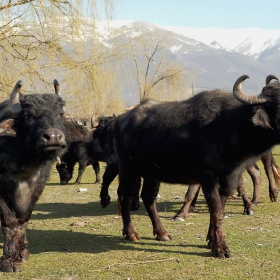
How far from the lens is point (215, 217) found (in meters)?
5.62

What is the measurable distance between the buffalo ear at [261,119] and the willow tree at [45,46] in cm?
643

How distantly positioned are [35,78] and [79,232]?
5.58 metres

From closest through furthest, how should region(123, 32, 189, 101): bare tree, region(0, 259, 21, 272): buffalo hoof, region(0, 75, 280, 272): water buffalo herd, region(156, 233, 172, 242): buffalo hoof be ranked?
region(0, 259, 21, 272): buffalo hoof, region(0, 75, 280, 272): water buffalo herd, region(156, 233, 172, 242): buffalo hoof, region(123, 32, 189, 101): bare tree

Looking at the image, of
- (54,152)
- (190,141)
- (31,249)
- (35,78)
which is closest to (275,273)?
(190,141)

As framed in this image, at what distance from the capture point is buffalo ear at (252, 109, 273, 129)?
548cm

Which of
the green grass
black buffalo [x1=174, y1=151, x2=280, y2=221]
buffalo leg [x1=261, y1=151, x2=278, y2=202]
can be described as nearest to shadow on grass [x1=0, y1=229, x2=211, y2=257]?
the green grass

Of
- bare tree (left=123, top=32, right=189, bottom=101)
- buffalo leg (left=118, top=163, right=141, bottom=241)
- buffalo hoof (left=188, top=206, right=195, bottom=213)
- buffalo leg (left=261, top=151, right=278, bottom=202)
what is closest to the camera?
buffalo leg (left=118, top=163, right=141, bottom=241)

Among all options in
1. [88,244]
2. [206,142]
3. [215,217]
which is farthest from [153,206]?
[206,142]

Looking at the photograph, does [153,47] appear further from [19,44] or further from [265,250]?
[265,250]

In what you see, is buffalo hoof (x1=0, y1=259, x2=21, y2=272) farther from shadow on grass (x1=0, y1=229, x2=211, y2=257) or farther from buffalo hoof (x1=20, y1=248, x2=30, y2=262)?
shadow on grass (x1=0, y1=229, x2=211, y2=257)

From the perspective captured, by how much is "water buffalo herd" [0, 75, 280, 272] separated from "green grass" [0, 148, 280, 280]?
10.3 inches

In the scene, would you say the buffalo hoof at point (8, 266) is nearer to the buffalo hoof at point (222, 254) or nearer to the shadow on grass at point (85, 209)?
the buffalo hoof at point (222, 254)

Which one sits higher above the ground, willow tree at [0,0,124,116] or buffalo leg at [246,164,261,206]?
willow tree at [0,0,124,116]

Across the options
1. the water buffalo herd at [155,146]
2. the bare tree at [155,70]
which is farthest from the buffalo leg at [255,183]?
the bare tree at [155,70]
